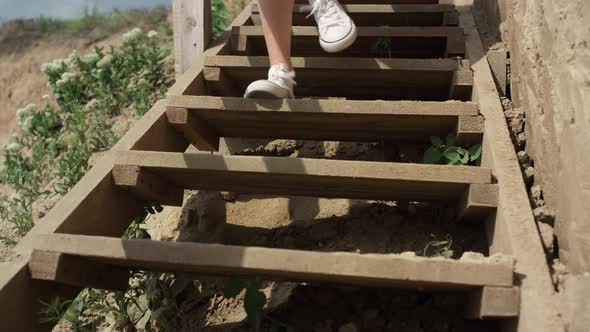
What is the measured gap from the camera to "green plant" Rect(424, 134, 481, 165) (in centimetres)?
220

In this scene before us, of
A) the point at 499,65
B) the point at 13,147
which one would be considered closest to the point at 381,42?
the point at 499,65

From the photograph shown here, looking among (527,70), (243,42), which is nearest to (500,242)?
(527,70)

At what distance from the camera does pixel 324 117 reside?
2352mm

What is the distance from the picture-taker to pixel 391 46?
3.02m

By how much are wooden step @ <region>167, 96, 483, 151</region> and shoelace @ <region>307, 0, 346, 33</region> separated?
0.44 m

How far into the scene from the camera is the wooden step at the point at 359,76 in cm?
259

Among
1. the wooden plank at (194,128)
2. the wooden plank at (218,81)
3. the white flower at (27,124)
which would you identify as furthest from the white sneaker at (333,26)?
the white flower at (27,124)

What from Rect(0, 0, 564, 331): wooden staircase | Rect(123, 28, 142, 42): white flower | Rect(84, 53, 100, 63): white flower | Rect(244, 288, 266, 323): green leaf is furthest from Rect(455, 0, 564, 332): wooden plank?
Rect(84, 53, 100, 63): white flower

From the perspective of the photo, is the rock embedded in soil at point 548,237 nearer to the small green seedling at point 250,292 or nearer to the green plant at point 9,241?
the small green seedling at point 250,292

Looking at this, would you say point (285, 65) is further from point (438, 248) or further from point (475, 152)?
point (438, 248)

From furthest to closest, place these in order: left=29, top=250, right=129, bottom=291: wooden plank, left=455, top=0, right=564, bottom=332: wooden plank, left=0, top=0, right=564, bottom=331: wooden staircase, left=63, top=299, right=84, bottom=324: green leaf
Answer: left=63, top=299, right=84, bottom=324: green leaf → left=29, top=250, right=129, bottom=291: wooden plank → left=0, top=0, right=564, bottom=331: wooden staircase → left=455, top=0, right=564, bottom=332: wooden plank

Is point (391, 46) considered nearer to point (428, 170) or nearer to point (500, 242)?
point (428, 170)

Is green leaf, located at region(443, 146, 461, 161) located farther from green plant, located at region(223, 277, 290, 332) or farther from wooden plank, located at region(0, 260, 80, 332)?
wooden plank, located at region(0, 260, 80, 332)

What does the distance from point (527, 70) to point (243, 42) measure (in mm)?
1312
